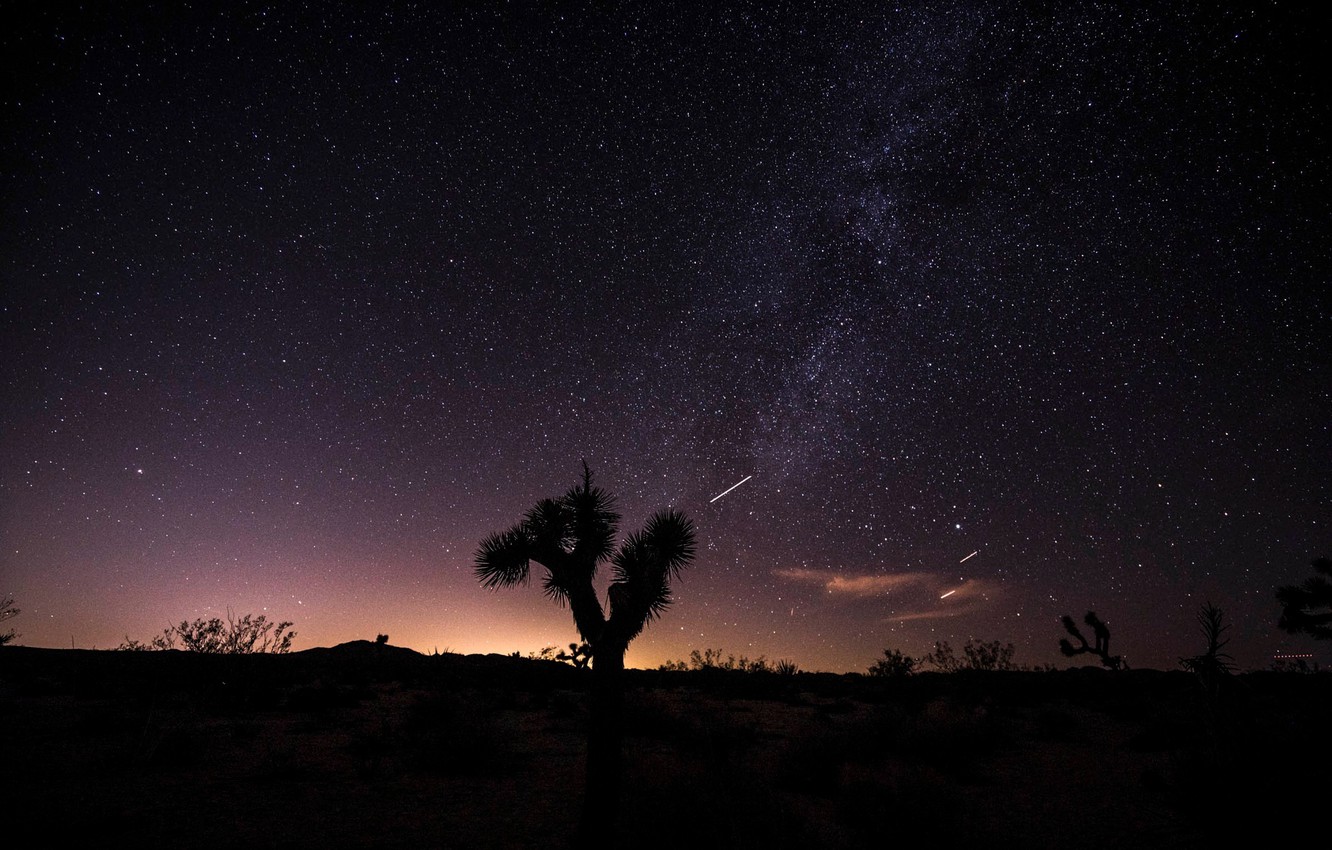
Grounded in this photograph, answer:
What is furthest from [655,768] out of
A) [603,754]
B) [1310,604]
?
[1310,604]

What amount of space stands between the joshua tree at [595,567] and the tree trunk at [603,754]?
0.04 ft

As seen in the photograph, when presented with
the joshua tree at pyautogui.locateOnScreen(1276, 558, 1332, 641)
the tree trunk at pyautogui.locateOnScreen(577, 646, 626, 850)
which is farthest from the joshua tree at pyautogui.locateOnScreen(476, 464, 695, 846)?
the joshua tree at pyautogui.locateOnScreen(1276, 558, 1332, 641)

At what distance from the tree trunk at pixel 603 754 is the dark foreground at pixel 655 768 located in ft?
0.84

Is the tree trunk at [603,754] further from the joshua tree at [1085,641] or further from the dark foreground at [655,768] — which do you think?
the joshua tree at [1085,641]

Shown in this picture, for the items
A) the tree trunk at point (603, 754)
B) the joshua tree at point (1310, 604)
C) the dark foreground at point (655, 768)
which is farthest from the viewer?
the joshua tree at point (1310, 604)

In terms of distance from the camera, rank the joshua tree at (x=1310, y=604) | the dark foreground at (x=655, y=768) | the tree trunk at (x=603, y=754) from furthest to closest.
A: 1. the joshua tree at (x=1310, y=604)
2. the tree trunk at (x=603, y=754)
3. the dark foreground at (x=655, y=768)

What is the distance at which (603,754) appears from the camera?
6.32 meters

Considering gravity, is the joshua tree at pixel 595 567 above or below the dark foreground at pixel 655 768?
above

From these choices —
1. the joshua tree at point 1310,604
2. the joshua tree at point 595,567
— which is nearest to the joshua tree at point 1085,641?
the joshua tree at point 1310,604

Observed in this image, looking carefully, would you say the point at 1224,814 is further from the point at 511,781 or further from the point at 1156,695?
the point at 1156,695

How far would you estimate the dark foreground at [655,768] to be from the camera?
5598mm

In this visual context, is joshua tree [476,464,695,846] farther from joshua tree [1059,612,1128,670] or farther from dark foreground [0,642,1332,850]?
joshua tree [1059,612,1128,670]

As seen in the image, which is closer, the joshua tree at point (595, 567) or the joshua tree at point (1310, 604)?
the joshua tree at point (595, 567)

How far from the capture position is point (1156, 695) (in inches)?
573
